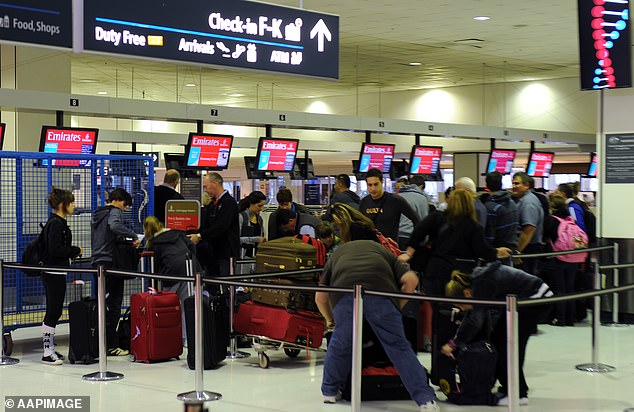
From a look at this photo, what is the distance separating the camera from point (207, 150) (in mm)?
14703

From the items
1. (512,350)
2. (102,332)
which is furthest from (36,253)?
(512,350)

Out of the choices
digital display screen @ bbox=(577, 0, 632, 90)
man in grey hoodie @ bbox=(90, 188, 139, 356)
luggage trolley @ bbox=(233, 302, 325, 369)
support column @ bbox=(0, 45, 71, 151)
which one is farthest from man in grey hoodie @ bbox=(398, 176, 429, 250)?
support column @ bbox=(0, 45, 71, 151)

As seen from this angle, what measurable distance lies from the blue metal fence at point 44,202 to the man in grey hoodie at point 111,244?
742mm

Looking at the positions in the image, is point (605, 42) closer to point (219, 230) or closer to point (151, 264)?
point (219, 230)

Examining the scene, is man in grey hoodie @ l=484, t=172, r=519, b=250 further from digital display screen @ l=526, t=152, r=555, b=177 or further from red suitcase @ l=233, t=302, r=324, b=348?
digital display screen @ l=526, t=152, r=555, b=177

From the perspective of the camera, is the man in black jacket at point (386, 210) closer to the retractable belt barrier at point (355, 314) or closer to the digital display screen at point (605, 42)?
the retractable belt barrier at point (355, 314)

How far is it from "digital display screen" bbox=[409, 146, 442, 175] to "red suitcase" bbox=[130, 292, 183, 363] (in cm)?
1018

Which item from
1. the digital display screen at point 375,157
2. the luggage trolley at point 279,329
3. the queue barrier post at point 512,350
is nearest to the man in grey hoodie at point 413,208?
the luggage trolley at point 279,329

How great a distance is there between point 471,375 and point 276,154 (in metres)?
9.30

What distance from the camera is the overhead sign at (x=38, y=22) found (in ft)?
19.6

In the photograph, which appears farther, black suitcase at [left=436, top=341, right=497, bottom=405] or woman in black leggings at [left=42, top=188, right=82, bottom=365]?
woman in black leggings at [left=42, top=188, right=82, bottom=365]

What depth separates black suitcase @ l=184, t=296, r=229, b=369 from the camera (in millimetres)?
8086

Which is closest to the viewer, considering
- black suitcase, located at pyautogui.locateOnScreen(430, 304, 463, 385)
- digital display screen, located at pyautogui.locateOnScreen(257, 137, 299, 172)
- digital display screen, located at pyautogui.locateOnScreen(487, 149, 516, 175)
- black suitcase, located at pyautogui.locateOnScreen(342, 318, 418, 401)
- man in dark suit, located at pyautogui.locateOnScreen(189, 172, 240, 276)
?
black suitcase, located at pyautogui.locateOnScreen(342, 318, 418, 401)

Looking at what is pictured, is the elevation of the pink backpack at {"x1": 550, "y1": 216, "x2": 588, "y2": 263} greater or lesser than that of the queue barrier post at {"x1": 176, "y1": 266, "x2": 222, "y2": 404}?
greater
